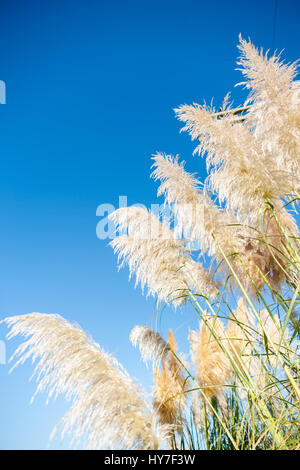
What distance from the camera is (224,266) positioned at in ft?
8.09

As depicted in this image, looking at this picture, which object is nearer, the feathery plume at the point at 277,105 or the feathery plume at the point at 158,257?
the feathery plume at the point at 277,105

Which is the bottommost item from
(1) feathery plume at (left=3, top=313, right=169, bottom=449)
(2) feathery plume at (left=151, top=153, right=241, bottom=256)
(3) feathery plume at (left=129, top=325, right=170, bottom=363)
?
(1) feathery plume at (left=3, top=313, right=169, bottom=449)

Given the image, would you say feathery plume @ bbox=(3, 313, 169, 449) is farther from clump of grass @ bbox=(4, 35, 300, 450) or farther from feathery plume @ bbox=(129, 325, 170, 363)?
feathery plume @ bbox=(129, 325, 170, 363)

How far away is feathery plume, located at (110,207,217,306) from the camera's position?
2.63 m

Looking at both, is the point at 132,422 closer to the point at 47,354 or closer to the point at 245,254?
the point at 47,354

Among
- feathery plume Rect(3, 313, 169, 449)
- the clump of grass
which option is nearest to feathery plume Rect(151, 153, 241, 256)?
the clump of grass

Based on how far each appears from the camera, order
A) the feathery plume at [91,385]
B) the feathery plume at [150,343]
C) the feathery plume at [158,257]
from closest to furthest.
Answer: the feathery plume at [91,385], the feathery plume at [158,257], the feathery plume at [150,343]

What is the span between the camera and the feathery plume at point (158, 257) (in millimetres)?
2629

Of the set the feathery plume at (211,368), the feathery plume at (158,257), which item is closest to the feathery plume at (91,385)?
the feathery plume at (158,257)

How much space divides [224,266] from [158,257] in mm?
515

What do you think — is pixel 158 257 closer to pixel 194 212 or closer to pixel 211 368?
pixel 194 212

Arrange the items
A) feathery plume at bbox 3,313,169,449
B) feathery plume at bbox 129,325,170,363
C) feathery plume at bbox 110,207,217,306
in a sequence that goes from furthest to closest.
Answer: feathery plume at bbox 129,325,170,363 < feathery plume at bbox 110,207,217,306 < feathery plume at bbox 3,313,169,449

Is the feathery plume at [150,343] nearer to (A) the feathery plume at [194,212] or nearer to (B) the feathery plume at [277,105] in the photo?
(A) the feathery plume at [194,212]
